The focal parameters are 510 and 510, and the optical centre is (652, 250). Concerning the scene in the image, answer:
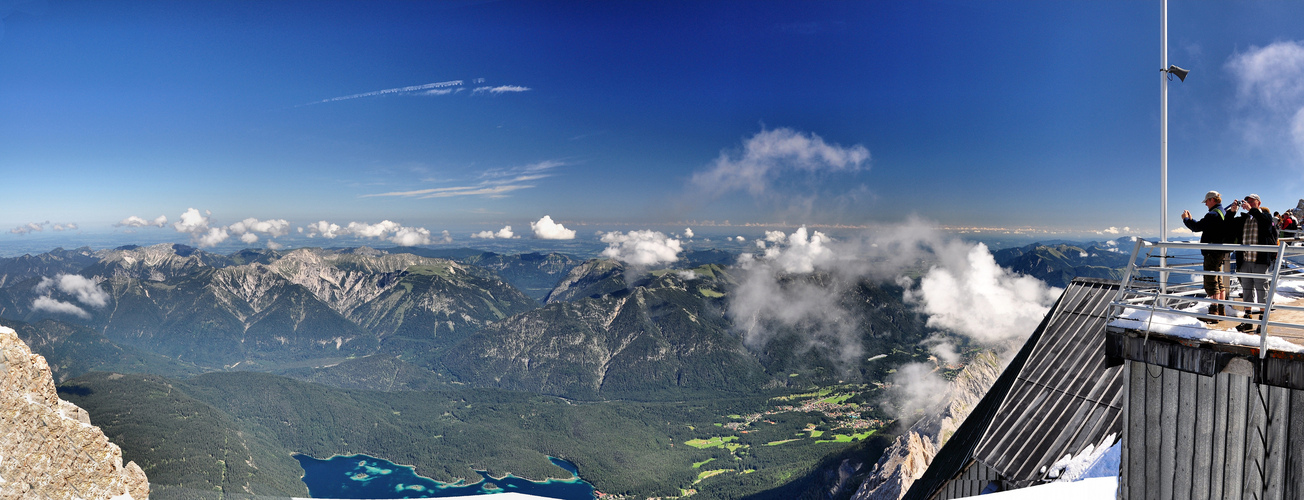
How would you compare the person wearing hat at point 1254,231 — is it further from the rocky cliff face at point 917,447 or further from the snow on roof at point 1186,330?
the rocky cliff face at point 917,447

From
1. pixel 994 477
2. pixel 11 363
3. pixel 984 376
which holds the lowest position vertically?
pixel 984 376

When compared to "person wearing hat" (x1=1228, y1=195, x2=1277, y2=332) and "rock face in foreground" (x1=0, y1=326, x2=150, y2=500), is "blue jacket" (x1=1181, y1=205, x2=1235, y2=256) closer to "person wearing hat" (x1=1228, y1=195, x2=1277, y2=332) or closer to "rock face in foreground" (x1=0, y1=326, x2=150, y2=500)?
"person wearing hat" (x1=1228, y1=195, x2=1277, y2=332)

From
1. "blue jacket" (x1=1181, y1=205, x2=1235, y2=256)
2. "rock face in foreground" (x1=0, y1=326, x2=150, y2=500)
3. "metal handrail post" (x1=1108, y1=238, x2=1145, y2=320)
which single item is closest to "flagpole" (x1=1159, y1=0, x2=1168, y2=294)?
"blue jacket" (x1=1181, y1=205, x2=1235, y2=256)

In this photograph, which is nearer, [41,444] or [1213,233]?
[1213,233]

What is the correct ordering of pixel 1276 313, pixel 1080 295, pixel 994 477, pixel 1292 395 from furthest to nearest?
1. pixel 1080 295
2. pixel 994 477
3. pixel 1276 313
4. pixel 1292 395

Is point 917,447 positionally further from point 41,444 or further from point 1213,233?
point 41,444

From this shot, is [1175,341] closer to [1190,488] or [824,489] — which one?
[1190,488]

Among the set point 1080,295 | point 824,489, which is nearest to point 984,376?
point 824,489

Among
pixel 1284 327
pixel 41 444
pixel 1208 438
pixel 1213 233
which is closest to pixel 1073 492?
pixel 1208 438
